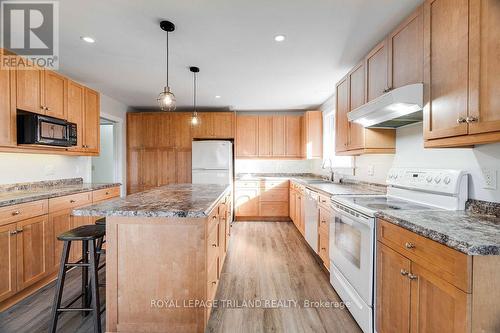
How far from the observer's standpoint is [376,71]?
222 centimetres

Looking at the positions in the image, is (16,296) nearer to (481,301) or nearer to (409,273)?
(409,273)

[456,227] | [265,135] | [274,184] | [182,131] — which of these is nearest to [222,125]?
[182,131]

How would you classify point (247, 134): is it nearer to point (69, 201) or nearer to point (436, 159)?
point (69, 201)

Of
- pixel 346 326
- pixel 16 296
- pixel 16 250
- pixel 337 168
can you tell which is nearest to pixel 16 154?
pixel 16 250

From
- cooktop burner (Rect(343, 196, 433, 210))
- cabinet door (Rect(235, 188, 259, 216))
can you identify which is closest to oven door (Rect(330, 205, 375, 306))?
cooktop burner (Rect(343, 196, 433, 210))

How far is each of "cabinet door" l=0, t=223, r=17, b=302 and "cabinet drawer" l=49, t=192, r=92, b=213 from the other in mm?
418

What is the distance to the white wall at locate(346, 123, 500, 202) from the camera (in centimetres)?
146

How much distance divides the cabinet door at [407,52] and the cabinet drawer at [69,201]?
3.41 m

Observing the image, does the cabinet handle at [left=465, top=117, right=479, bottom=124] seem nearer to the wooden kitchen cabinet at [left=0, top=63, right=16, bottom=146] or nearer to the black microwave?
the black microwave

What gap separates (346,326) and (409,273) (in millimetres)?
839

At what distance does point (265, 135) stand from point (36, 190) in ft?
12.6

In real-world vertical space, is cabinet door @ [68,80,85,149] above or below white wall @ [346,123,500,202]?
above

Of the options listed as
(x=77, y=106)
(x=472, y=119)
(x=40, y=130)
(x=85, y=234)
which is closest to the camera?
(x=472, y=119)

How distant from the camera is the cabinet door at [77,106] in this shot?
9.77ft
